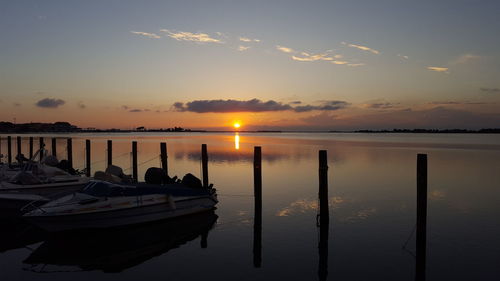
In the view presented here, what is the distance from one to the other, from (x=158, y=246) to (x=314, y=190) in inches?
585

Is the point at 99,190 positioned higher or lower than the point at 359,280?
higher

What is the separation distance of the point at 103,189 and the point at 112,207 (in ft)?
2.93

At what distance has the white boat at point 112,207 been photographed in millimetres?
14398

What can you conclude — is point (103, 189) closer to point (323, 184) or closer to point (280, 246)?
point (280, 246)

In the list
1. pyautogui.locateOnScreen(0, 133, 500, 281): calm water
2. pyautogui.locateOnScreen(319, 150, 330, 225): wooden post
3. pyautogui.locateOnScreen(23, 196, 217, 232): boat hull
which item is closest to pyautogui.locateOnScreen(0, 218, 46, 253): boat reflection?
pyautogui.locateOnScreen(0, 133, 500, 281): calm water

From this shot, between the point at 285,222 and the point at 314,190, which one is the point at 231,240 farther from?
the point at 314,190

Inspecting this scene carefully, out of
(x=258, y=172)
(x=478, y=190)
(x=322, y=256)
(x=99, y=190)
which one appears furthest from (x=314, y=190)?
(x=99, y=190)

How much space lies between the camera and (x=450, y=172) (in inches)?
1452

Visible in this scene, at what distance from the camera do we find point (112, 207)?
50.2 feet

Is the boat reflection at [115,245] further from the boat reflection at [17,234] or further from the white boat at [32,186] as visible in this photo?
the white boat at [32,186]

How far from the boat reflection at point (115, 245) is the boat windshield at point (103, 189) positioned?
1515 mm

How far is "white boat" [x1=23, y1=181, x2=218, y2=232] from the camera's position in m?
14.4

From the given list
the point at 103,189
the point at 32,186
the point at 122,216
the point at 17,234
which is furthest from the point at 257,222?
the point at 32,186

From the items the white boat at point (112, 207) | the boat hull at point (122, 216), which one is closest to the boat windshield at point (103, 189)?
the white boat at point (112, 207)
